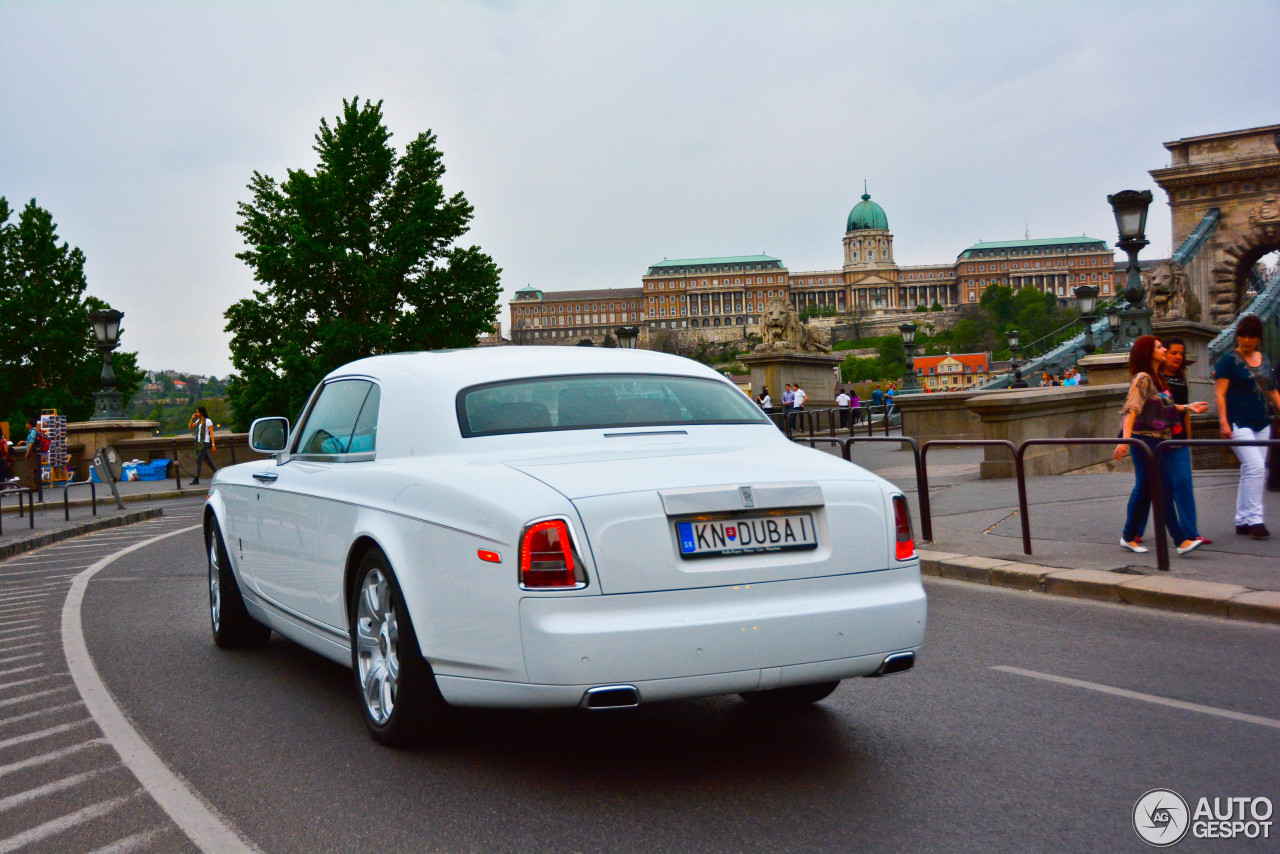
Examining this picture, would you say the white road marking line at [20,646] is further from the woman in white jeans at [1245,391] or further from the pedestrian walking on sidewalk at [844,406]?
the pedestrian walking on sidewalk at [844,406]

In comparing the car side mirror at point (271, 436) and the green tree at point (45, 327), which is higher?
the green tree at point (45, 327)

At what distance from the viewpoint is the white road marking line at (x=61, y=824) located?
371 centimetres

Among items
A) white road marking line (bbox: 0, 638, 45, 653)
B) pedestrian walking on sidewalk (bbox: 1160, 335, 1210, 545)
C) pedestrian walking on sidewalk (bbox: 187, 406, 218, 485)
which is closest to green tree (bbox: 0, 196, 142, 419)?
pedestrian walking on sidewalk (bbox: 187, 406, 218, 485)

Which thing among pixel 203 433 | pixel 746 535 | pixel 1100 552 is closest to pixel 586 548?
pixel 746 535

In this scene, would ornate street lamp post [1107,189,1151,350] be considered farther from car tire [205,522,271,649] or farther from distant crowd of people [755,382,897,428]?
car tire [205,522,271,649]

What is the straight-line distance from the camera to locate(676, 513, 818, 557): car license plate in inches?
154

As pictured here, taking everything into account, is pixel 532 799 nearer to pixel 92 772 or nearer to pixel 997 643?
pixel 92 772

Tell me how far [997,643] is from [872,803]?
116 inches

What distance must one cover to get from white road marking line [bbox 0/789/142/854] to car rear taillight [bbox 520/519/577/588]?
165 cm

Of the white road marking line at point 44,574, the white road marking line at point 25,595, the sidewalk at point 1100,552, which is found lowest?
the sidewalk at point 1100,552

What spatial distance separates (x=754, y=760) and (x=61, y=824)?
93.2 inches

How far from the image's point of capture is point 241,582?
21.4 ft

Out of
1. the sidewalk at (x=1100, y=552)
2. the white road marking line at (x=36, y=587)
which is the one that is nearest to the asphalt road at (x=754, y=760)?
the sidewalk at (x=1100, y=552)

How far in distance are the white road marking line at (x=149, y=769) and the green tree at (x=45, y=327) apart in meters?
56.5
